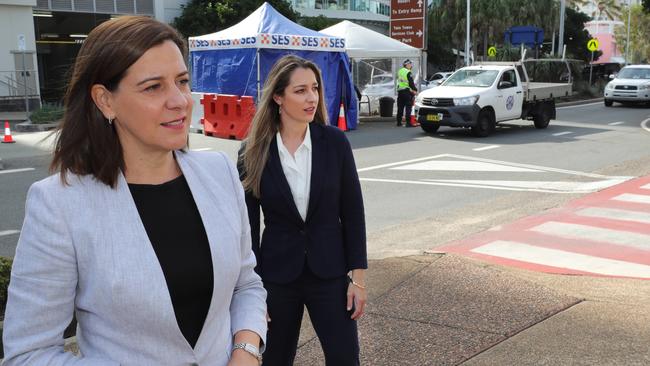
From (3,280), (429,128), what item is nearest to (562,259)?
(3,280)

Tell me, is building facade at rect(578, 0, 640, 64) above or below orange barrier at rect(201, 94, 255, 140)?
above

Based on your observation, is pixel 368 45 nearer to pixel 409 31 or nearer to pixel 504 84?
pixel 409 31

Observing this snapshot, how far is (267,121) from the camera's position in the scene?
3234mm

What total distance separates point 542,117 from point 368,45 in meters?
5.80

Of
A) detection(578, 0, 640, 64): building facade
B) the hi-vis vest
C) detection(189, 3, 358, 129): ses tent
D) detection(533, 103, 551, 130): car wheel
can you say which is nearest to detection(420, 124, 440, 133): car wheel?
the hi-vis vest

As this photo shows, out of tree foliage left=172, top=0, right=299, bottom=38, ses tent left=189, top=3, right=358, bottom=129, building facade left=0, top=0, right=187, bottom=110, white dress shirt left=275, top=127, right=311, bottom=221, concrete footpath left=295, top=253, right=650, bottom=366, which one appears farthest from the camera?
tree foliage left=172, top=0, right=299, bottom=38

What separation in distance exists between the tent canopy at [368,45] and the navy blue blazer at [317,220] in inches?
695

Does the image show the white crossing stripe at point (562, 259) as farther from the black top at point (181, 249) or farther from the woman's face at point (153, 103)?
the woman's face at point (153, 103)

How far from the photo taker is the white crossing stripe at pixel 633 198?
9.16m

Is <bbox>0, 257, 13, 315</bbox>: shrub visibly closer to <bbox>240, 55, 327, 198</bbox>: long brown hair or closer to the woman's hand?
<bbox>240, 55, 327, 198</bbox>: long brown hair

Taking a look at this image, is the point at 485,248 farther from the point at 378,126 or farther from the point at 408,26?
the point at 408,26

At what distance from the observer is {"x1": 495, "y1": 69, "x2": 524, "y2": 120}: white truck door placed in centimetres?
1731

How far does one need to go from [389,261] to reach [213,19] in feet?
97.1

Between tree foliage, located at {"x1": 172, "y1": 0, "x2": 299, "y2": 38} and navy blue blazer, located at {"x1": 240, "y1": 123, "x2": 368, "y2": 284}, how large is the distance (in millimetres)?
31346
